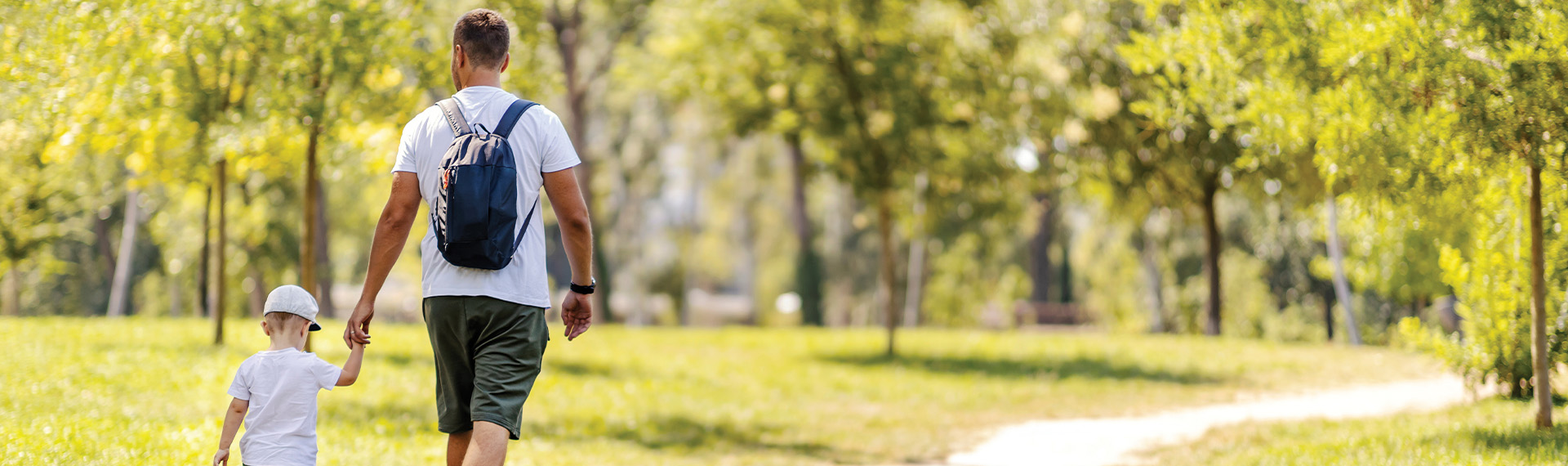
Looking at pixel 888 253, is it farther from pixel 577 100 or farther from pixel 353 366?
pixel 353 366

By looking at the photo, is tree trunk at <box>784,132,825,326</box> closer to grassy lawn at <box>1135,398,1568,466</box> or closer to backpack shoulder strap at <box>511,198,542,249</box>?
grassy lawn at <box>1135,398,1568,466</box>

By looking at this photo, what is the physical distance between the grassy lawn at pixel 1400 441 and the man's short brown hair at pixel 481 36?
18.6 feet

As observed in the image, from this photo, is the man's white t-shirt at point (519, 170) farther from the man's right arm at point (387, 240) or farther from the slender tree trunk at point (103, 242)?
the slender tree trunk at point (103, 242)

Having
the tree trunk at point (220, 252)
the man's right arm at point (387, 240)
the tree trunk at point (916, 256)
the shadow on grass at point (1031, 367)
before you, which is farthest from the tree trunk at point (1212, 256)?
the man's right arm at point (387, 240)

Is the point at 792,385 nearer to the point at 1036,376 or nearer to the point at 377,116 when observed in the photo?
the point at 1036,376

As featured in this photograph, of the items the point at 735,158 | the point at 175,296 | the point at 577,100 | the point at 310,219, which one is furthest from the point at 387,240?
the point at 735,158

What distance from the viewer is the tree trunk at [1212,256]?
21625 mm

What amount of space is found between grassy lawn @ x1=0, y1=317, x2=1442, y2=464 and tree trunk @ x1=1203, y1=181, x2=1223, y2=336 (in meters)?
3.14

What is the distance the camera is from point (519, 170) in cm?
384

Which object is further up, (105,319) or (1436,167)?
(1436,167)

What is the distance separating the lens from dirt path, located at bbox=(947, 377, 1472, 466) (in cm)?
902

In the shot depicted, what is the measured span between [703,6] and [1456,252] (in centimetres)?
1062

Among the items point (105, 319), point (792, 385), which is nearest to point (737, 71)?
point (792, 385)

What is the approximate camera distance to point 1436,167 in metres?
6.76
